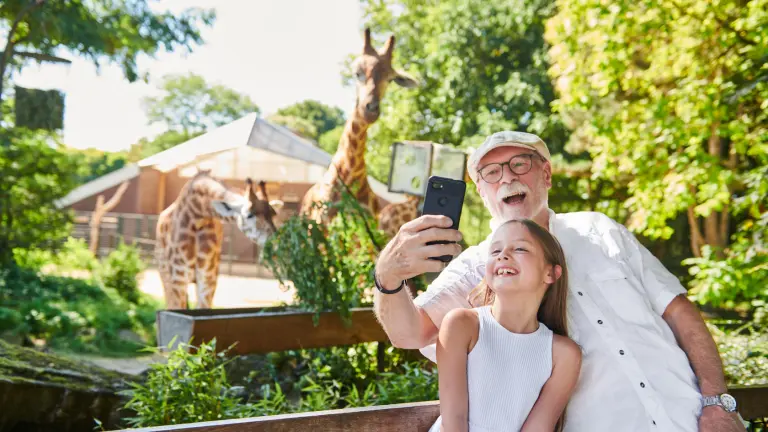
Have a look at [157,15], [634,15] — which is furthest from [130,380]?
[157,15]

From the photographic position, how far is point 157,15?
28.3 feet

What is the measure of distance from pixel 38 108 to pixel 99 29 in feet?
3.76

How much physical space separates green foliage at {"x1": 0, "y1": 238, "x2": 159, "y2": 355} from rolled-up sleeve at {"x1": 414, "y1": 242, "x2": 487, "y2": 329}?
5.77 meters

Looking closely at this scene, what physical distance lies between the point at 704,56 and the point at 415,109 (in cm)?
741

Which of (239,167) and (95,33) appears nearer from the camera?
(95,33)

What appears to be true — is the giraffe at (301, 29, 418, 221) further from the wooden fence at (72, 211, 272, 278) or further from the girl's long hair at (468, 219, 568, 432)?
the wooden fence at (72, 211, 272, 278)

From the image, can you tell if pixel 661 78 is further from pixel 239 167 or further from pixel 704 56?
pixel 239 167

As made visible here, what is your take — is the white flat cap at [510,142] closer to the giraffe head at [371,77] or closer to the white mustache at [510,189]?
the white mustache at [510,189]

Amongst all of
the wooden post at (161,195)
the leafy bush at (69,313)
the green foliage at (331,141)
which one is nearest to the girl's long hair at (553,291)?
the leafy bush at (69,313)

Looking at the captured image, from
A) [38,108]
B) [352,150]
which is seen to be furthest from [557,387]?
[38,108]

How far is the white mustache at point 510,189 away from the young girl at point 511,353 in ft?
0.66

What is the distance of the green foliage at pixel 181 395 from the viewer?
8.92ft

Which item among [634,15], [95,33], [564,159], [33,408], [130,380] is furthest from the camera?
[564,159]

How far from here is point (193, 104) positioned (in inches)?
842
